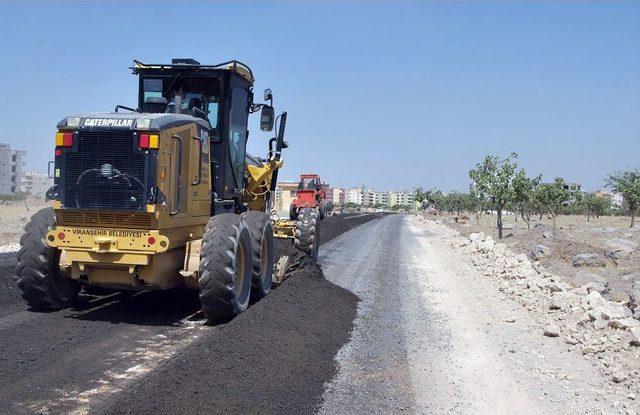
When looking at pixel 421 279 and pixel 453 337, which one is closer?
pixel 453 337

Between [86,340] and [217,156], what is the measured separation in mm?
3816

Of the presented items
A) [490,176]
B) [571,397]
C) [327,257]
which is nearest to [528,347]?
[571,397]

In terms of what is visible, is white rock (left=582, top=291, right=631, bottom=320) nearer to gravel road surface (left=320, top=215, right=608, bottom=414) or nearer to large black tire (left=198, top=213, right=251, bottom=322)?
gravel road surface (left=320, top=215, right=608, bottom=414)

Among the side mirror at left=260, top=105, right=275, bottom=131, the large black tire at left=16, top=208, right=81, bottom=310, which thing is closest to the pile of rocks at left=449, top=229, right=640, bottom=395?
the side mirror at left=260, top=105, right=275, bottom=131

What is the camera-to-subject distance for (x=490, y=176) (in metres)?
39.9

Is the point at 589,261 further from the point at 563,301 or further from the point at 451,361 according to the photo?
the point at 451,361

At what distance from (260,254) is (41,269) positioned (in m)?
3.19

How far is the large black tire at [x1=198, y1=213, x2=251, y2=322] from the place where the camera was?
8.02 meters

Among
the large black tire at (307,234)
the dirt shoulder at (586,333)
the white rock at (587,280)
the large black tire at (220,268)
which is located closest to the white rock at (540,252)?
the white rock at (587,280)

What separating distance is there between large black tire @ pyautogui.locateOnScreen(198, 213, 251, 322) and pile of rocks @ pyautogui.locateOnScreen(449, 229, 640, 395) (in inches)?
192

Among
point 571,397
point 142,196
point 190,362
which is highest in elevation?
point 142,196

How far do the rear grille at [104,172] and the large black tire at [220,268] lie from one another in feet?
3.74

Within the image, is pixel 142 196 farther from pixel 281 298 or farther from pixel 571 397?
pixel 571 397

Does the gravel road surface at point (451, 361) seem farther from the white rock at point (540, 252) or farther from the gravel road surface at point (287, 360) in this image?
the white rock at point (540, 252)
